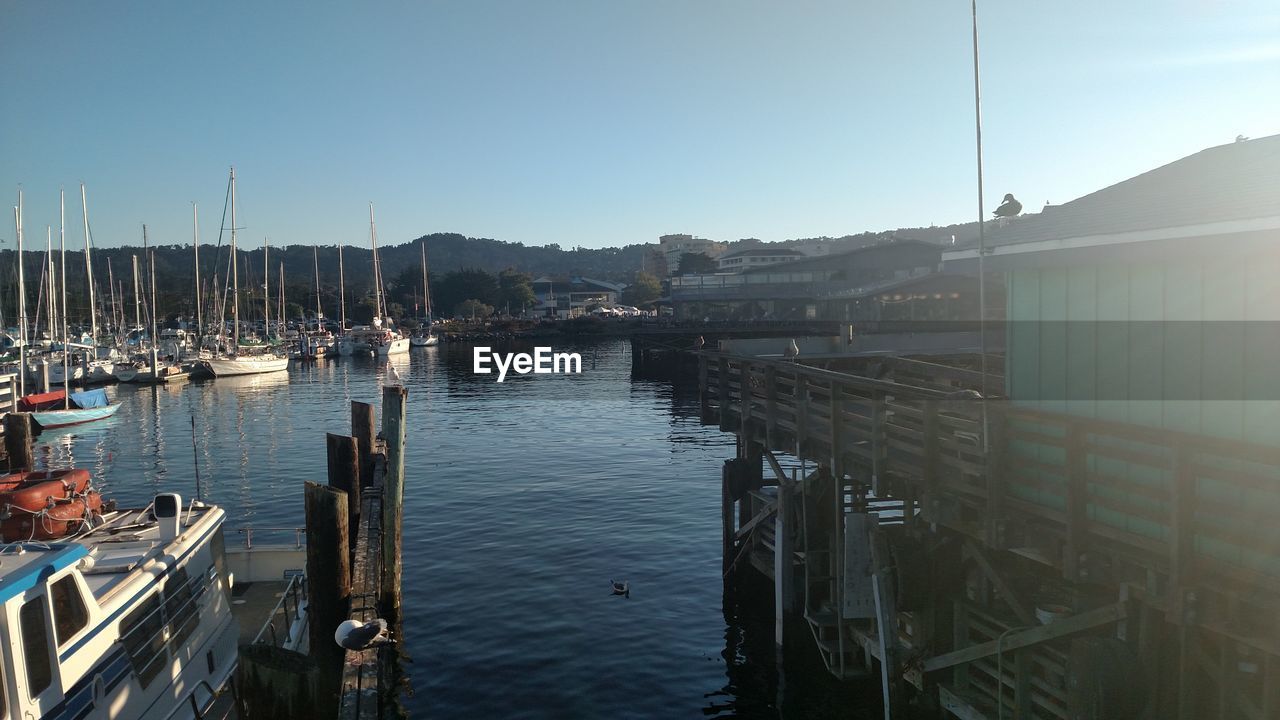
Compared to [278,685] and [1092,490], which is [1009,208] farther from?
[278,685]

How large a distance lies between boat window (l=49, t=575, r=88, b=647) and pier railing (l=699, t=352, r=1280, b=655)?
10.4 m

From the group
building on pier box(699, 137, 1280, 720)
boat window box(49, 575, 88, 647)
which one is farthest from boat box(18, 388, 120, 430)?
building on pier box(699, 137, 1280, 720)

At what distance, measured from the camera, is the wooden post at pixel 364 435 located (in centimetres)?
2009

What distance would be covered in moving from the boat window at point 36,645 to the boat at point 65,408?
48493 millimetres

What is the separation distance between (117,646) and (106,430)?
156ft

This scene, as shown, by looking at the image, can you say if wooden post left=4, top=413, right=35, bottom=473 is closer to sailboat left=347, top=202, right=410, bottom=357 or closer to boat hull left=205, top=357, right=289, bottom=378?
boat hull left=205, top=357, right=289, bottom=378

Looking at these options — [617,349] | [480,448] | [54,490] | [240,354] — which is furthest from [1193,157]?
[617,349]

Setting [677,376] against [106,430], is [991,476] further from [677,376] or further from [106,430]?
[677,376]

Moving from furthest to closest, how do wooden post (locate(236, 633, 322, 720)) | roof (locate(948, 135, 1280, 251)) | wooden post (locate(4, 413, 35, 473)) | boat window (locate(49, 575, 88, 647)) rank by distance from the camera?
wooden post (locate(4, 413, 35, 473)) → wooden post (locate(236, 633, 322, 720)) → boat window (locate(49, 575, 88, 647)) → roof (locate(948, 135, 1280, 251))

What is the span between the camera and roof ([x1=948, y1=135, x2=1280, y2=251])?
8758 mm

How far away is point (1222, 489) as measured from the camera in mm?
8500

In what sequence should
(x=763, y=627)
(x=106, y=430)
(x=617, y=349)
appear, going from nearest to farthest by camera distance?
(x=763, y=627) < (x=106, y=430) < (x=617, y=349)

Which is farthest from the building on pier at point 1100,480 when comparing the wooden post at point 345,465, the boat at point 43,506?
the boat at point 43,506

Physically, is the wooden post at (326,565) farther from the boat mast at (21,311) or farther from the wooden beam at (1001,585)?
the boat mast at (21,311)
